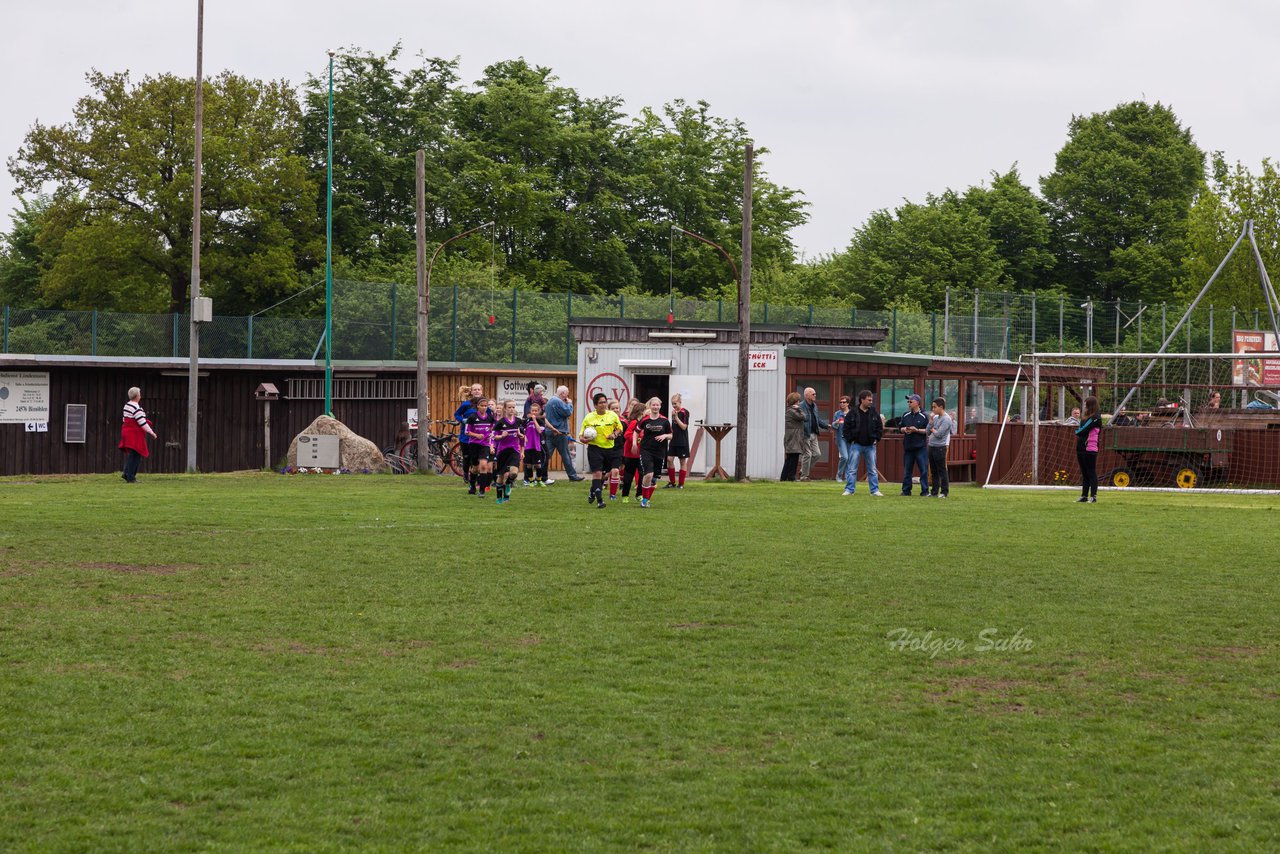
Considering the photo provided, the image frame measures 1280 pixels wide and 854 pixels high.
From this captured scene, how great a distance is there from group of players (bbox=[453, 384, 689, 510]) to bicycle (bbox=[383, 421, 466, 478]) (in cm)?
823

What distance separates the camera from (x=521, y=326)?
40438 millimetres

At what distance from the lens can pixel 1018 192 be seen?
3014 inches

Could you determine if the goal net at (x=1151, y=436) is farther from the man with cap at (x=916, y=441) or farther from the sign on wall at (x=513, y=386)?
the sign on wall at (x=513, y=386)

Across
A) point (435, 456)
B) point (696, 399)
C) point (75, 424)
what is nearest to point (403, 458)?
point (435, 456)

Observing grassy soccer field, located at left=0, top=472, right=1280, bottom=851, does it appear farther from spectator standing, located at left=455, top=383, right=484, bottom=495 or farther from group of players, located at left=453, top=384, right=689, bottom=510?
spectator standing, located at left=455, top=383, right=484, bottom=495

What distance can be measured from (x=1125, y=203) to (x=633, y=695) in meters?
71.6

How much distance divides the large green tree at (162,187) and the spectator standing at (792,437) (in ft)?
92.4

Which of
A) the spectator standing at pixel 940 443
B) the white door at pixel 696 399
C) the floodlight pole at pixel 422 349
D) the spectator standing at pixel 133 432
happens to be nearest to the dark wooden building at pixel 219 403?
the floodlight pole at pixel 422 349

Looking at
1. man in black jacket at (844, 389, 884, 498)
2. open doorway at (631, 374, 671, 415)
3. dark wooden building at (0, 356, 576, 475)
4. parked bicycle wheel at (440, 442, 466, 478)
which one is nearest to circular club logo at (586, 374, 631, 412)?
open doorway at (631, 374, 671, 415)

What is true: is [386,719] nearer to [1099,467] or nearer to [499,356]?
[1099,467]

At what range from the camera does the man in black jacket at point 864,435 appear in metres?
24.9

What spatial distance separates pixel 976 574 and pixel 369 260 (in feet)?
153

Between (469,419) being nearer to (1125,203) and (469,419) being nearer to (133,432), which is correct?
(133,432)

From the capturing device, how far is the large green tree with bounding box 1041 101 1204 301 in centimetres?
7238
